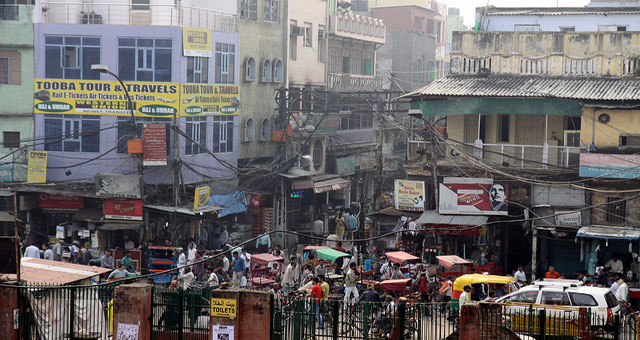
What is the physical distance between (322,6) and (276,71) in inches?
281

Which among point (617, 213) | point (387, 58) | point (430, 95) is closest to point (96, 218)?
point (430, 95)

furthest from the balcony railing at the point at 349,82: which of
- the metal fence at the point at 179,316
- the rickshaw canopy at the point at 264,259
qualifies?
the metal fence at the point at 179,316

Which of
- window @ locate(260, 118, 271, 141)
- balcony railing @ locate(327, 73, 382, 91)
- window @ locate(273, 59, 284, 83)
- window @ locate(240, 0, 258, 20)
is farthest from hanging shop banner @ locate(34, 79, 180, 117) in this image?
balcony railing @ locate(327, 73, 382, 91)

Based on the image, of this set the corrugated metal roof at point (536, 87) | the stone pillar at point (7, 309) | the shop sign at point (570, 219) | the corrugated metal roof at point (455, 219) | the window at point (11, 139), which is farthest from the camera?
the window at point (11, 139)

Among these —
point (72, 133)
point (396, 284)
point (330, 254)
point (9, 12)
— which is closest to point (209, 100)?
point (72, 133)

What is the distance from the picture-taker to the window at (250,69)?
131 ft

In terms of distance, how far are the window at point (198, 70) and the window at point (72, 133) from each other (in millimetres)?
3862

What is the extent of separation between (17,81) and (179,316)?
1821 cm

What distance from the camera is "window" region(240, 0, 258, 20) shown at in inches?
1567

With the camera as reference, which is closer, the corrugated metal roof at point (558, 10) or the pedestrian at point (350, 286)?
the pedestrian at point (350, 286)

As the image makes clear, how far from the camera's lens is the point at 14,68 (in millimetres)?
34156

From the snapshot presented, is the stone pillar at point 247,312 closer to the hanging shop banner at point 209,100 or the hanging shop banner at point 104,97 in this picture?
the hanging shop banner at point 104,97

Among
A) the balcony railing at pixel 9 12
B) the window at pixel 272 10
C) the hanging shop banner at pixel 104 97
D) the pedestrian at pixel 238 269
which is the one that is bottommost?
the pedestrian at pixel 238 269

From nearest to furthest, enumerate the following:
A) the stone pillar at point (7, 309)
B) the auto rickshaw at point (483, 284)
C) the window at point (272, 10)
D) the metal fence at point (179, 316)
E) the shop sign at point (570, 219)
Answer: the metal fence at point (179, 316) < the stone pillar at point (7, 309) < the auto rickshaw at point (483, 284) < the shop sign at point (570, 219) < the window at point (272, 10)
